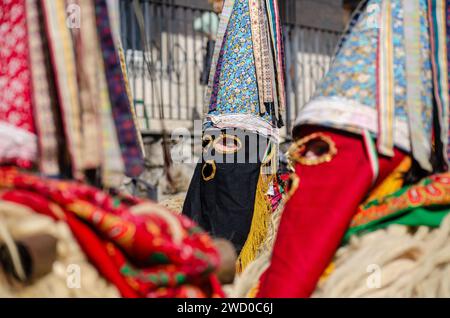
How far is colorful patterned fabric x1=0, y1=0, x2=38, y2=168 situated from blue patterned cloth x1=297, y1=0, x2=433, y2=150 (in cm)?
83

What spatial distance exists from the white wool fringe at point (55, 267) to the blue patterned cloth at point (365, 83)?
80cm

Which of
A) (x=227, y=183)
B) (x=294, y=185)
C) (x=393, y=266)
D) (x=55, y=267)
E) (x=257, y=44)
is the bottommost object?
(x=227, y=183)

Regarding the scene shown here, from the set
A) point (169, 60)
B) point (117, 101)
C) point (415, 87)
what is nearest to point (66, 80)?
point (117, 101)

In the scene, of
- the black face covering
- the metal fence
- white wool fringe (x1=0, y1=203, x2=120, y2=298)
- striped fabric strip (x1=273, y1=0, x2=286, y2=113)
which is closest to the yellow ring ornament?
the black face covering

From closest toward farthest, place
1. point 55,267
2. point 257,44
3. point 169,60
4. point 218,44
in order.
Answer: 1. point 55,267
2. point 257,44
3. point 218,44
4. point 169,60

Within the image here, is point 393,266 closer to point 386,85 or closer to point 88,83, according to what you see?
point 386,85

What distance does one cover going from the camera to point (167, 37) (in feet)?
24.6

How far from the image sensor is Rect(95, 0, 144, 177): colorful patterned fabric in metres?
1.70

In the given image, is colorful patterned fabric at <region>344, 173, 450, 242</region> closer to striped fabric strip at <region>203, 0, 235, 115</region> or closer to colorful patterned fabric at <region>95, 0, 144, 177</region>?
colorful patterned fabric at <region>95, 0, 144, 177</region>

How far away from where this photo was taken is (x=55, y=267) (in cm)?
140

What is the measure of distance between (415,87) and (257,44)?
2.01m

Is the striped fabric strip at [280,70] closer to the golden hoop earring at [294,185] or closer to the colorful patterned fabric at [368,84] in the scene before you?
the colorful patterned fabric at [368,84]
